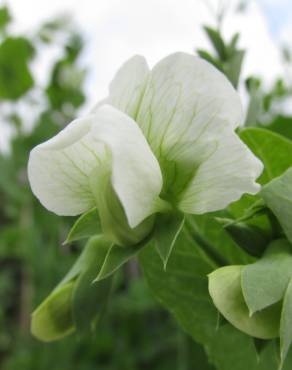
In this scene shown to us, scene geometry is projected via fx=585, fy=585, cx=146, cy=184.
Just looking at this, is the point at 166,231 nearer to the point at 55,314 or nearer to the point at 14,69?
the point at 55,314

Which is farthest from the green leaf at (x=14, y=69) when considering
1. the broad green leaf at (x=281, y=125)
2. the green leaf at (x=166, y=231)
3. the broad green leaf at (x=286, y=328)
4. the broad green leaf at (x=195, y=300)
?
the broad green leaf at (x=286, y=328)

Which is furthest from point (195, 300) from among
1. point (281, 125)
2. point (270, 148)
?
point (281, 125)

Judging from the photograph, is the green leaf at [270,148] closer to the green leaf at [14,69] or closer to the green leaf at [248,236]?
the green leaf at [248,236]

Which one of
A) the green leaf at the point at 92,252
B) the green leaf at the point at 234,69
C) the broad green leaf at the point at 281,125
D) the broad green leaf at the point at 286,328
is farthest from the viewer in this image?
the broad green leaf at the point at 281,125

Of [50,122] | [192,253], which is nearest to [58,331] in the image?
[192,253]

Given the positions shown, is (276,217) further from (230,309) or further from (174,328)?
(174,328)

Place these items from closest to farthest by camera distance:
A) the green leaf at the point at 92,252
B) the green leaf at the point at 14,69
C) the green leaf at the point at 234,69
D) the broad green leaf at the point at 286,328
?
1. the broad green leaf at the point at 286,328
2. the green leaf at the point at 92,252
3. the green leaf at the point at 234,69
4. the green leaf at the point at 14,69

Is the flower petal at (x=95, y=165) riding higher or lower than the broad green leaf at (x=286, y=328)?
higher
